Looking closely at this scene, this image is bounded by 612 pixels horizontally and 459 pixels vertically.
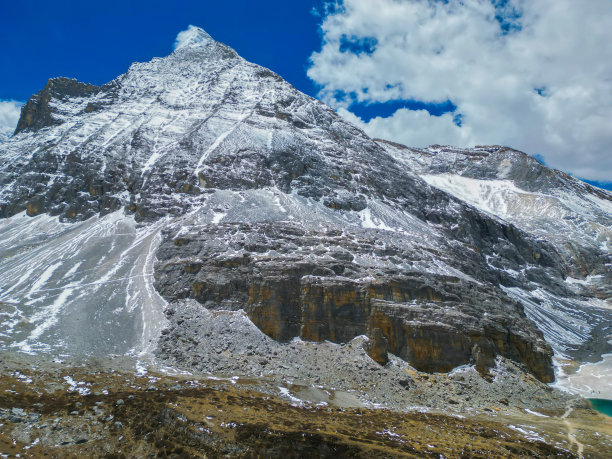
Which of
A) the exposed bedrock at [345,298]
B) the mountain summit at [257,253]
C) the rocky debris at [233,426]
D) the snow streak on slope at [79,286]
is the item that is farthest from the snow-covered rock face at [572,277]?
the snow streak on slope at [79,286]

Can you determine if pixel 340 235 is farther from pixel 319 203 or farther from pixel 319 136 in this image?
pixel 319 136

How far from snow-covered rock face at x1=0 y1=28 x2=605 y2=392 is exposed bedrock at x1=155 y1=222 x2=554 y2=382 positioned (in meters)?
0.30

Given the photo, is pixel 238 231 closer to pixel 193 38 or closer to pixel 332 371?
pixel 332 371

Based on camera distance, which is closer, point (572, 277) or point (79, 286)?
point (79, 286)

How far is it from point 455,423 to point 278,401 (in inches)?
726

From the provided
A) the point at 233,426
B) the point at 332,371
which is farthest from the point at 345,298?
the point at 233,426

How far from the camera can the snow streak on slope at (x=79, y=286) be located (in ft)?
183

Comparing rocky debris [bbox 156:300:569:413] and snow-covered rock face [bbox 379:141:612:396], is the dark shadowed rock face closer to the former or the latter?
rocky debris [bbox 156:300:569:413]

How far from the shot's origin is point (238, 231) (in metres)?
80.5

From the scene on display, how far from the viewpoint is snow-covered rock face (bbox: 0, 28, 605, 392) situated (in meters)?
62.8

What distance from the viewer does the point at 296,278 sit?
221ft

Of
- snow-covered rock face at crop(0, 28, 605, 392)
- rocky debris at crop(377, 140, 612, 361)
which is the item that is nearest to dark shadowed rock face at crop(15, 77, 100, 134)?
snow-covered rock face at crop(0, 28, 605, 392)

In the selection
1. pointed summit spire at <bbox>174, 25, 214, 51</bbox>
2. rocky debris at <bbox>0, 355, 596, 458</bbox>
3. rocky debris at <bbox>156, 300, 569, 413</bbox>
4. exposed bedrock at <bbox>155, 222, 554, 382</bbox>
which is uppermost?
pointed summit spire at <bbox>174, 25, 214, 51</bbox>

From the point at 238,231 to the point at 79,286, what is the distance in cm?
2912
